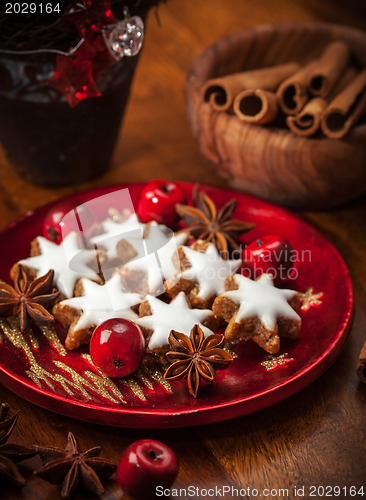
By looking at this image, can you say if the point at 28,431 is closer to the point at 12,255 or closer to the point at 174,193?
the point at 12,255

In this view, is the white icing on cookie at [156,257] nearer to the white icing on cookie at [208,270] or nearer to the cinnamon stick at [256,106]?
the white icing on cookie at [208,270]

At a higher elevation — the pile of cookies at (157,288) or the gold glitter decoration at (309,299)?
the pile of cookies at (157,288)

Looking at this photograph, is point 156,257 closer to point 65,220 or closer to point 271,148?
point 65,220

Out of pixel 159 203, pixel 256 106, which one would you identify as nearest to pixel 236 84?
pixel 256 106

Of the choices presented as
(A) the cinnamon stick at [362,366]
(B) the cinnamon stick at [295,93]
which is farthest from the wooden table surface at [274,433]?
(B) the cinnamon stick at [295,93]

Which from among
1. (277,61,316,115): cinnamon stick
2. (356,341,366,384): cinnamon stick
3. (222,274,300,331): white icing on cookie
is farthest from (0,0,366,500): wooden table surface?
(277,61,316,115): cinnamon stick

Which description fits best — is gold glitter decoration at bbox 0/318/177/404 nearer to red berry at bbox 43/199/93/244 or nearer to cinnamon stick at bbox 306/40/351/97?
red berry at bbox 43/199/93/244
